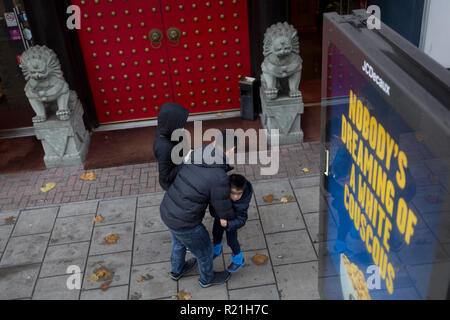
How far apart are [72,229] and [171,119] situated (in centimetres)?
259

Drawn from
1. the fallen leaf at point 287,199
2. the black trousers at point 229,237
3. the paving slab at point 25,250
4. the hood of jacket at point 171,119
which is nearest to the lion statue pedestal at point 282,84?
the fallen leaf at point 287,199

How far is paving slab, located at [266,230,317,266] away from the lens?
5605 millimetres

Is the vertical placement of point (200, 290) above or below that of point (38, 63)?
below

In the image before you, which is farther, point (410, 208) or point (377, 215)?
point (377, 215)

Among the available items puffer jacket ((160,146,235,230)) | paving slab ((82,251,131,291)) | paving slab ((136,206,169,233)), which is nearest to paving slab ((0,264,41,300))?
paving slab ((82,251,131,291))

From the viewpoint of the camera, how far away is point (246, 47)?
8469 mm

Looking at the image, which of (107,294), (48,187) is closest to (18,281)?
(107,294)

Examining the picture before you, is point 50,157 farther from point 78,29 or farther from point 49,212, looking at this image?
point 78,29

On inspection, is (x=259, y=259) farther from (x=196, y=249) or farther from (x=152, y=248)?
(x=152, y=248)

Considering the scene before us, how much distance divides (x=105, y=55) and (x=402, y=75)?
7293 mm

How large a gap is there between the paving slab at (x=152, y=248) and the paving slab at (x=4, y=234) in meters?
1.77

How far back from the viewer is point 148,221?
643cm

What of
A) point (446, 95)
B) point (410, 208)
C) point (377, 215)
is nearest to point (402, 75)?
point (446, 95)

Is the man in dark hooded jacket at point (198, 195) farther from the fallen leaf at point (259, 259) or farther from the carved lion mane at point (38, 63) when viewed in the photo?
the carved lion mane at point (38, 63)
